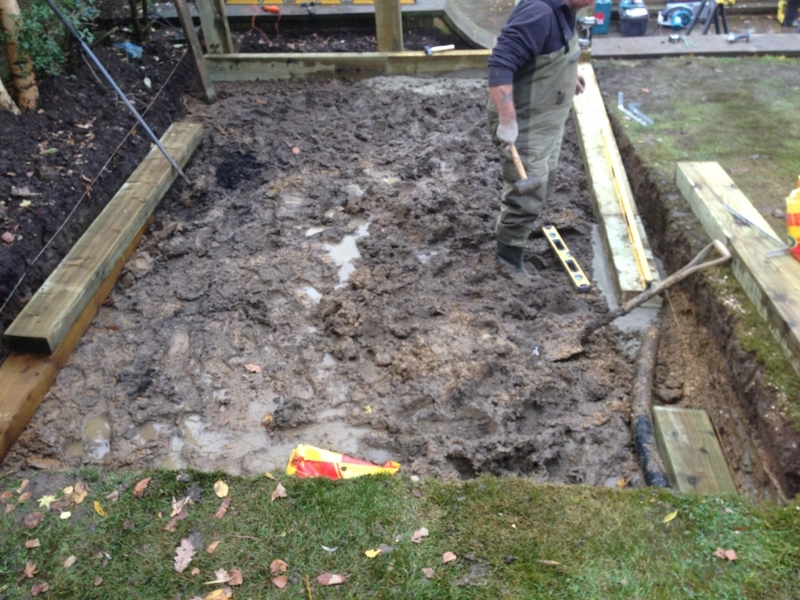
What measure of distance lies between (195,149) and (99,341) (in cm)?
244

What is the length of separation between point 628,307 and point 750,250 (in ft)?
2.36

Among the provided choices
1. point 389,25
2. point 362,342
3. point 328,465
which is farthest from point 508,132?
point 389,25

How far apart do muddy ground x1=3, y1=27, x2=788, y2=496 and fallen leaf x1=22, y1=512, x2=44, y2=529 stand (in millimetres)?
415

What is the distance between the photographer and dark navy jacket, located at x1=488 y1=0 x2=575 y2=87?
331cm

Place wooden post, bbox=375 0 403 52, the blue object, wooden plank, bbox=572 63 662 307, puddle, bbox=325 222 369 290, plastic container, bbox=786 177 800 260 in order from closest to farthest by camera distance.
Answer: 1. plastic container, bbox=786 177 800 260
2. wooden plank, bbox=572 63 662 307
3. puddle, bbox=325 222 369 290
4. the blue object
5. wooden post, bbox=375 0 403 52

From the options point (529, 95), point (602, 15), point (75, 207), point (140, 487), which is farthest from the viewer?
point (602, 15)

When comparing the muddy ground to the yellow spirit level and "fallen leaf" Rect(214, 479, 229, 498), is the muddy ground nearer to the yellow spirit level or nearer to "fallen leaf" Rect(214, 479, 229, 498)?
the yellow spirit level

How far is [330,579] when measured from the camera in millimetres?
2490

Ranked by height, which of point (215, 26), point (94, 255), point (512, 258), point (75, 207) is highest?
point (215, 26)

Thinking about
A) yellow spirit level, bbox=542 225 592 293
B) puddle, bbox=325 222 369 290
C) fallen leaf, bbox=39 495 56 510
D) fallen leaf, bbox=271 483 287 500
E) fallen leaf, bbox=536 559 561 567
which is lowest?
yellow spirit level, bbox=542 225 592 293

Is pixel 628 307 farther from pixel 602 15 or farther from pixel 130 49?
pixel 602 15

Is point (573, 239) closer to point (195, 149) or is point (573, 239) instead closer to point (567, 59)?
point (567, 59)

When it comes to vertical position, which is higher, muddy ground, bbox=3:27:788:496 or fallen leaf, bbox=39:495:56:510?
fallen leaf, bbox=39:495:56:510

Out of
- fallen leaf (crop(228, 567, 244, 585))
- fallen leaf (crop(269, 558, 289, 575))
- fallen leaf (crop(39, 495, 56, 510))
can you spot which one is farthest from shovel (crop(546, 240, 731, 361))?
fallen leaf (crop(39, 495, 56, 510))
